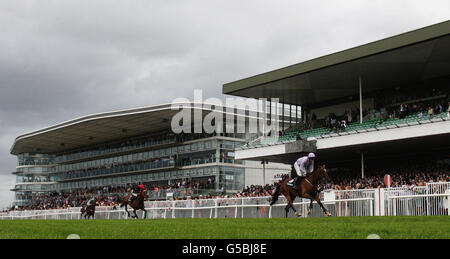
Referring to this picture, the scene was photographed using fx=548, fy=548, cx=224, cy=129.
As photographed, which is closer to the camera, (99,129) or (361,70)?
(361,70)

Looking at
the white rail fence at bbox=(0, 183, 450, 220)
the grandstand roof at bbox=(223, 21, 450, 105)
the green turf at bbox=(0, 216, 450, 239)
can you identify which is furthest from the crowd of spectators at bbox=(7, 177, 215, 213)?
the green turf at bbox=(0, 216, 450, 239)

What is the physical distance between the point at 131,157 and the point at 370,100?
33.5m

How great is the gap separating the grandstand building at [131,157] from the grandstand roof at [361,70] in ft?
25.1

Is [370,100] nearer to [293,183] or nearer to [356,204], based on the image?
[356,204]

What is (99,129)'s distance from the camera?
6359cm

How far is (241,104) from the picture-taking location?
173ft

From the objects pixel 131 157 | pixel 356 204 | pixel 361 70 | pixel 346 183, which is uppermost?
pixel 361 70

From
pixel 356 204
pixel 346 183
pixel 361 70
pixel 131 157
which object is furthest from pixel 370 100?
pixel 131 157

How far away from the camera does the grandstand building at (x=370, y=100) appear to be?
100 feet

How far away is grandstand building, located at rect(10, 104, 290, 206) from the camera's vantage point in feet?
177

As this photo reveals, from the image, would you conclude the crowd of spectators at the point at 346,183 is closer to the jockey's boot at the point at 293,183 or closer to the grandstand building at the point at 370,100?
the grandstand building at the point at 370,100

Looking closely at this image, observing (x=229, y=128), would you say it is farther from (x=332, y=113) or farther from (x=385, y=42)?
(x=385, y=42)

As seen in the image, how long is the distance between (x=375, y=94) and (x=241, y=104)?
1567cm
